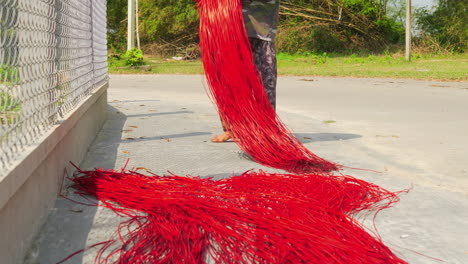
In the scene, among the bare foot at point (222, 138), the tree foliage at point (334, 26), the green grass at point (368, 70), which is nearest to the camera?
the bare foot at point (222, 138)

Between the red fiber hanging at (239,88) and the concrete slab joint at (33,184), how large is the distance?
3.15 ft

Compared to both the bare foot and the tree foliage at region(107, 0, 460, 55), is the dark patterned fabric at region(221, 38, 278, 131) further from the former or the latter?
the tree foliage at region(107, 0, 460, 55)

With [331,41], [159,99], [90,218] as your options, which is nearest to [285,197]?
[90,218]

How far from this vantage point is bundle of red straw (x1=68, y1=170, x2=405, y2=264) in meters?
2.19

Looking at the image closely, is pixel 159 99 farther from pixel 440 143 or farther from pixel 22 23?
pixel 22 23

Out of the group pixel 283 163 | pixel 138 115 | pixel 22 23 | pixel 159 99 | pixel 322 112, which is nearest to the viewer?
pixel 22 23

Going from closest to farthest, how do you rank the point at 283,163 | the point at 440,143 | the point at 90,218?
1. the point at 90,218
2. the point at 283,163
3. the point at 440,143

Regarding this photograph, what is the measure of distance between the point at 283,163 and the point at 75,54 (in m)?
1.62

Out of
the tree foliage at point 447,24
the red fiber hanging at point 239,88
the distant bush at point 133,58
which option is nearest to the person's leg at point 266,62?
the red fiber hanging at point 239,88

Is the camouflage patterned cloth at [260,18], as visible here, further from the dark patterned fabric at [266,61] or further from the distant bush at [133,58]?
the distant bush at [133,58]

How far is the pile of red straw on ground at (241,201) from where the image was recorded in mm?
2219

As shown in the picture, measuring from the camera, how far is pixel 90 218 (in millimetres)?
2660

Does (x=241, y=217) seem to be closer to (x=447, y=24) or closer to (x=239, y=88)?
(x=239, y=88)

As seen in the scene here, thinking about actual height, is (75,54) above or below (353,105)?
above
